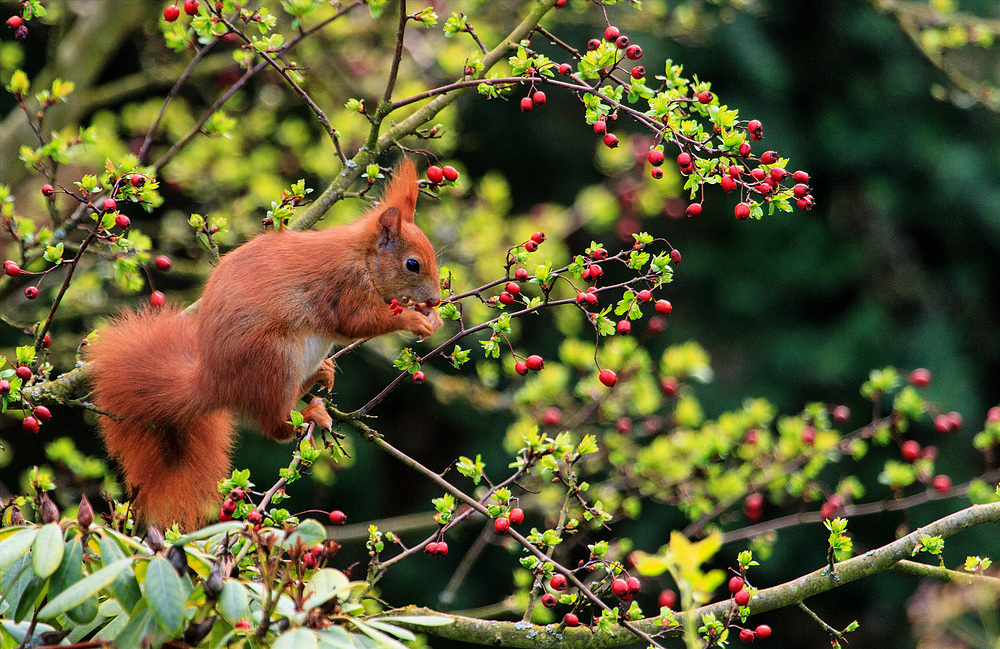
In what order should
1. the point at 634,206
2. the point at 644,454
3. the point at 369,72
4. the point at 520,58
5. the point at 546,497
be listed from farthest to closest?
the point at 369,72 → the point at 634,206 → the point at 546,497 → the point at 644,454 → the point at 520,58

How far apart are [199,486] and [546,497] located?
1188mm

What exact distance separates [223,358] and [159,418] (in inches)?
8.5

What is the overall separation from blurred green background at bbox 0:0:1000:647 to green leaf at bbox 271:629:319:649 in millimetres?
3458

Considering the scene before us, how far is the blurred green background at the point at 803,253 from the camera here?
181 inches

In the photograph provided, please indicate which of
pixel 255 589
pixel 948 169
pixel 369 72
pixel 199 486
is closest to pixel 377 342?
pixel 199 486

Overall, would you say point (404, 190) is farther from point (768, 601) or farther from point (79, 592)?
point (79, 592)

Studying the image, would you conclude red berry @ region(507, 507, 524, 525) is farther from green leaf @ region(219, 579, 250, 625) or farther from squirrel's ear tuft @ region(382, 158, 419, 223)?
squirrel's ear tuft @ region(382, 158, 419, 223)

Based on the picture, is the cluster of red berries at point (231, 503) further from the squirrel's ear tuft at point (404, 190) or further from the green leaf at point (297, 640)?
the squirrel's ear tuft at point (404, 190)

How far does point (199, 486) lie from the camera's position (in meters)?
1.94

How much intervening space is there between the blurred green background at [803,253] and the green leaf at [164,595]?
11.1 feet

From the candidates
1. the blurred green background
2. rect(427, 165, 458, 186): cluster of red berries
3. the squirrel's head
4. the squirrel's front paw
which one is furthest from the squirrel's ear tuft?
the blurred green background

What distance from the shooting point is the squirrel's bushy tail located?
1893mm

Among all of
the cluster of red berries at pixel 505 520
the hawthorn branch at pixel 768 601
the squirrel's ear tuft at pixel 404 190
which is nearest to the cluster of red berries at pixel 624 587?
the hawthorn branch at pixel 768 601

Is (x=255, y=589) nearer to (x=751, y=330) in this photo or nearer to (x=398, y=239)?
(x=398, y=239)
